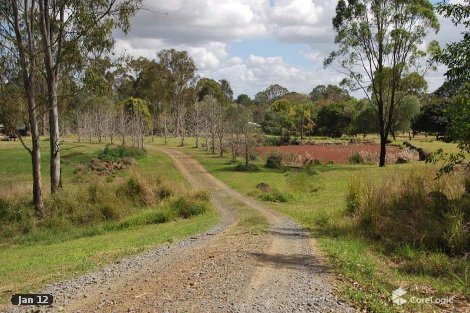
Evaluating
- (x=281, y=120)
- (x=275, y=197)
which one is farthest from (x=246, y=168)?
(x=281, y=120)

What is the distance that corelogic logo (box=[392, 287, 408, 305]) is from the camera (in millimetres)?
6512

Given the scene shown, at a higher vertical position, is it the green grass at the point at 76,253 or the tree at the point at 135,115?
the tree at the point at 135,115

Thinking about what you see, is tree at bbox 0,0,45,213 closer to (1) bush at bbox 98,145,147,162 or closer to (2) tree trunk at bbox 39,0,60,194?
(2) tree trunk at bbox 39,0,60,194

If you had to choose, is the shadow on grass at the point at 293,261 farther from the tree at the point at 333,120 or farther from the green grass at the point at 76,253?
the tree at the point at 333,120

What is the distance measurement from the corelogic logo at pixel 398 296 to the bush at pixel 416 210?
13.7 feet

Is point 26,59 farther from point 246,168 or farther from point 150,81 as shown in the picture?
point 150,81

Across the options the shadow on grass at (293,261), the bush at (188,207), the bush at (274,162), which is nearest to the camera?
the shadow on grass at (293,261)

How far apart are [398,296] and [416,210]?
21.6ft

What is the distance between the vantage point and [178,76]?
7950 cm

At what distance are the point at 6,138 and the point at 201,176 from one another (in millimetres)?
44157
